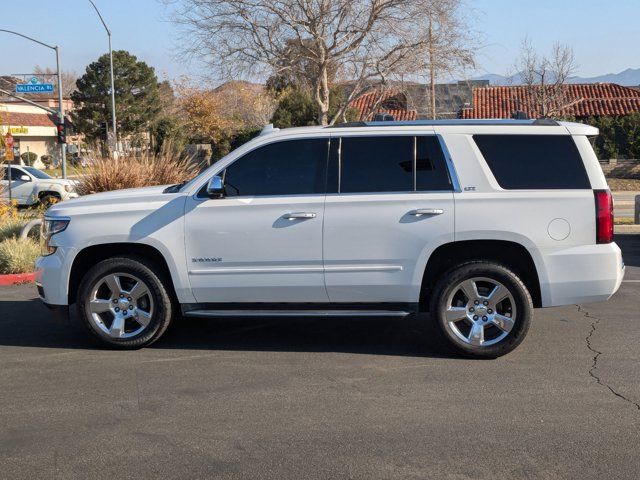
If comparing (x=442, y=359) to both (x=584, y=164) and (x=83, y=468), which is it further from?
(x=83, y=468)

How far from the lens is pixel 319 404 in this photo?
219 inches

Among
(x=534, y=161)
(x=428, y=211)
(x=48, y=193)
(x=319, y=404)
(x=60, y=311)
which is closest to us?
(x=319, y=404)

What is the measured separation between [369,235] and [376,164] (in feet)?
2.10

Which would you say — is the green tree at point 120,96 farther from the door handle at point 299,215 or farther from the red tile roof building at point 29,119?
the door handle at point 299,215

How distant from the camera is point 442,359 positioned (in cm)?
673

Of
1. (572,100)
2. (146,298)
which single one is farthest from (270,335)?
(572,100)

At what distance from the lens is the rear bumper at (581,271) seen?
21.5 ft

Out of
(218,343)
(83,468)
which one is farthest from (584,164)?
(83,468)

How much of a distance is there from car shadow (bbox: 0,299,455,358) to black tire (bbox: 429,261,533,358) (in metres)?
0.25

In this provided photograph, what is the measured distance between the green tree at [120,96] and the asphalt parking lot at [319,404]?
5153cm

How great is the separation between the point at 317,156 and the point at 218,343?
2.00m

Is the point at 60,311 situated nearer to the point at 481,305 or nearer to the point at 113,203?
the point at 113,203

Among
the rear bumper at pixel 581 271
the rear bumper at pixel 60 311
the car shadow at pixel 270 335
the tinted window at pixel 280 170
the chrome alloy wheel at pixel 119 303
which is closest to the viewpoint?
the rear bumper at pixel 581 271

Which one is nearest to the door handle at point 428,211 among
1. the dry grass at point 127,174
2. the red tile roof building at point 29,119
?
the dry grass at point 127,174
